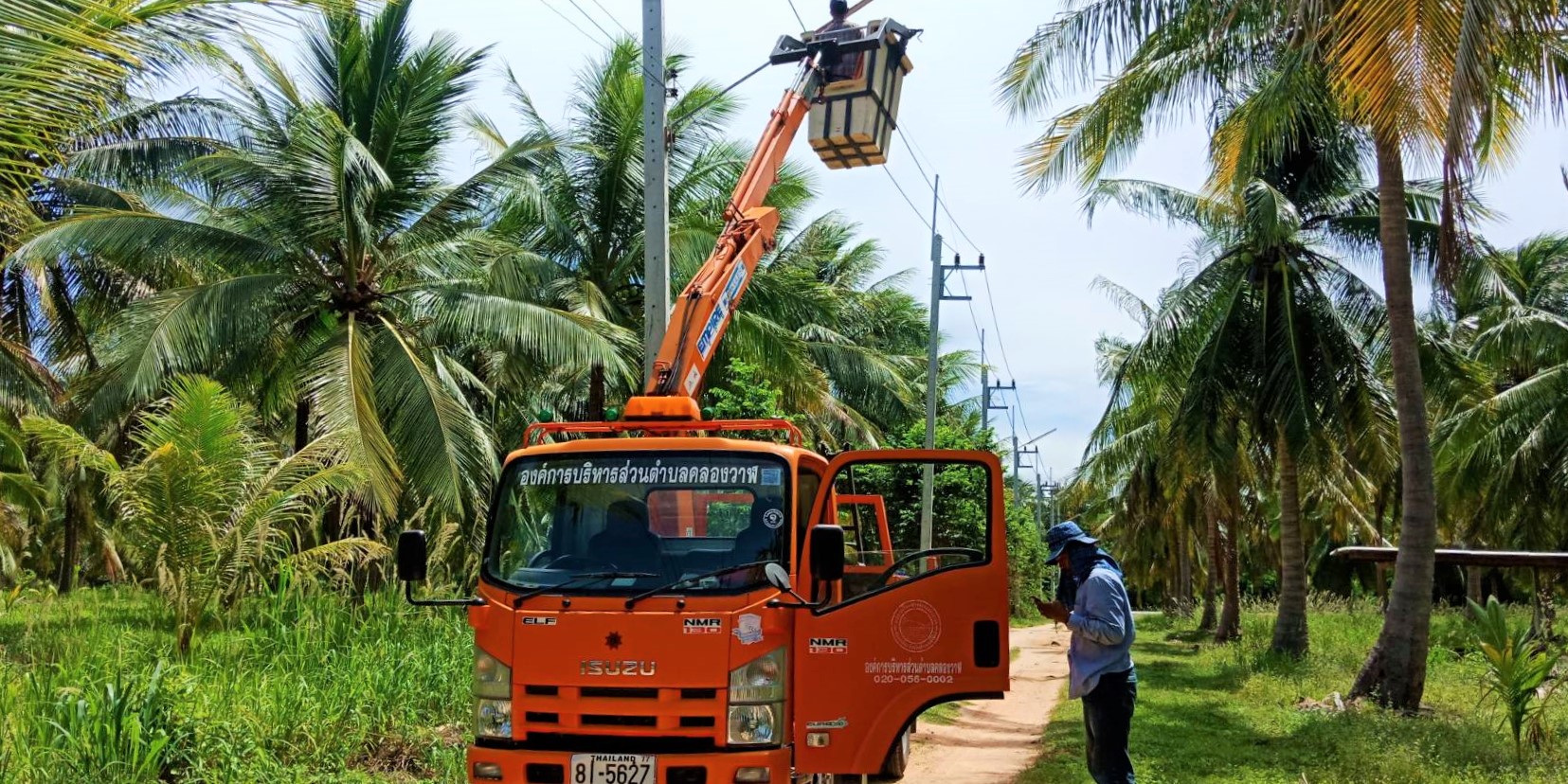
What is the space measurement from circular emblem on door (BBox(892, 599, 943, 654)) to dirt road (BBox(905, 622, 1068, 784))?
2823mm

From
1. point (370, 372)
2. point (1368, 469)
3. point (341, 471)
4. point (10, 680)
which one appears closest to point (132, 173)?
point (370, 372)

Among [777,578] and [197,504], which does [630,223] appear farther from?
[777,578]

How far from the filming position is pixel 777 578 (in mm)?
6242

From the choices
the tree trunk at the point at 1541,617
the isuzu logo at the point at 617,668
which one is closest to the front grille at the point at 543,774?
the isuzu logo at the point at 617,668

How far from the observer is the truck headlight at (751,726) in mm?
6148

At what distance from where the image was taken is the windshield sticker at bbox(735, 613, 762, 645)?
6.19m

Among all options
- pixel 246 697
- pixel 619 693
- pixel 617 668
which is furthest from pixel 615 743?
pixel 246 697

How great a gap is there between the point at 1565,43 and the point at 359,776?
1161 centimetres

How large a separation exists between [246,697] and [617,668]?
3685 mm

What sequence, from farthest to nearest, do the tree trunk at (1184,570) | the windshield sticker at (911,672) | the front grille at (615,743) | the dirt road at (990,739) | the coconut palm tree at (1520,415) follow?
the tree trunk at (1184,570) → the coconut palm tree at (1520,415) → the dirt road at (990,739) → the windshield sticker at (911,672) → the front grille at (615,743)

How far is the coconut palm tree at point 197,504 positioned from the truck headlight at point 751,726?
18.2ft

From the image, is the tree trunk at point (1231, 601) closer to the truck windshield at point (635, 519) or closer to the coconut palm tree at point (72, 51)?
the truck windshield at point (635, 519)

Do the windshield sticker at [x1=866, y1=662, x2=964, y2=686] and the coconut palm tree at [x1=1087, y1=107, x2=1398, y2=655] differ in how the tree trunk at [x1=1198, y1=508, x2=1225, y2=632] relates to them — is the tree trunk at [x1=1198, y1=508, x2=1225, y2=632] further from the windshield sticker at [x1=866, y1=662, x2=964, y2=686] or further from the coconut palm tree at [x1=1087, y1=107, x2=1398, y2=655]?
the windshield sticker at [x1=866, y1=662, x2=964, y2=686]

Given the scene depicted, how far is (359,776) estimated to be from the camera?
7969mm
